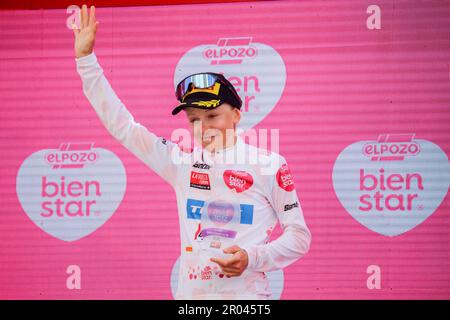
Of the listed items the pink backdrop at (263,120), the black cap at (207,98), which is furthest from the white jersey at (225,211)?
the pink backdrop at (263,120)

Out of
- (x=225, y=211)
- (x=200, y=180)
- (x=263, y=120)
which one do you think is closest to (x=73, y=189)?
(x=200, y=180)

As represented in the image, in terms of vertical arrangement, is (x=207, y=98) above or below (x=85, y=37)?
below

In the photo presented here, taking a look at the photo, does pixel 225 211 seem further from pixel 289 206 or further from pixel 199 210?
pixel 289 206

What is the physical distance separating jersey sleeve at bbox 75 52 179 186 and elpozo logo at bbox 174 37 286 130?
54 centimetres

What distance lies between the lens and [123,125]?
335 cm

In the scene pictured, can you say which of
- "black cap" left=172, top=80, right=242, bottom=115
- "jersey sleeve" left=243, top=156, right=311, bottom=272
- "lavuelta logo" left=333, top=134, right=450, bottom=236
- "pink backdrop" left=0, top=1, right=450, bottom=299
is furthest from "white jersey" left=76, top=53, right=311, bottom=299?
"lavuelta logo" left=333, top=134, right=450, bottom=236

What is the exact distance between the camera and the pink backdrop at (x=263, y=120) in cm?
363

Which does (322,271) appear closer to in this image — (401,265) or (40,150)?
(401,265)

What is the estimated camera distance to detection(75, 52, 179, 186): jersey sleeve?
3.24 metres

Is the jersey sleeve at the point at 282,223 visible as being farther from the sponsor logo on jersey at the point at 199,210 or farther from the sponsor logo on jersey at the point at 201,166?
the sponsor logo on jersey at the point at 201,166

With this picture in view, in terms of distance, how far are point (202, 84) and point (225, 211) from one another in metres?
0.64

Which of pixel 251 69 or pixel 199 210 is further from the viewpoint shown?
pixel 251 69

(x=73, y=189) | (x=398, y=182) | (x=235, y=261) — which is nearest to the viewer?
(x=235, y=261)

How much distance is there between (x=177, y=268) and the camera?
3727 millimetres
